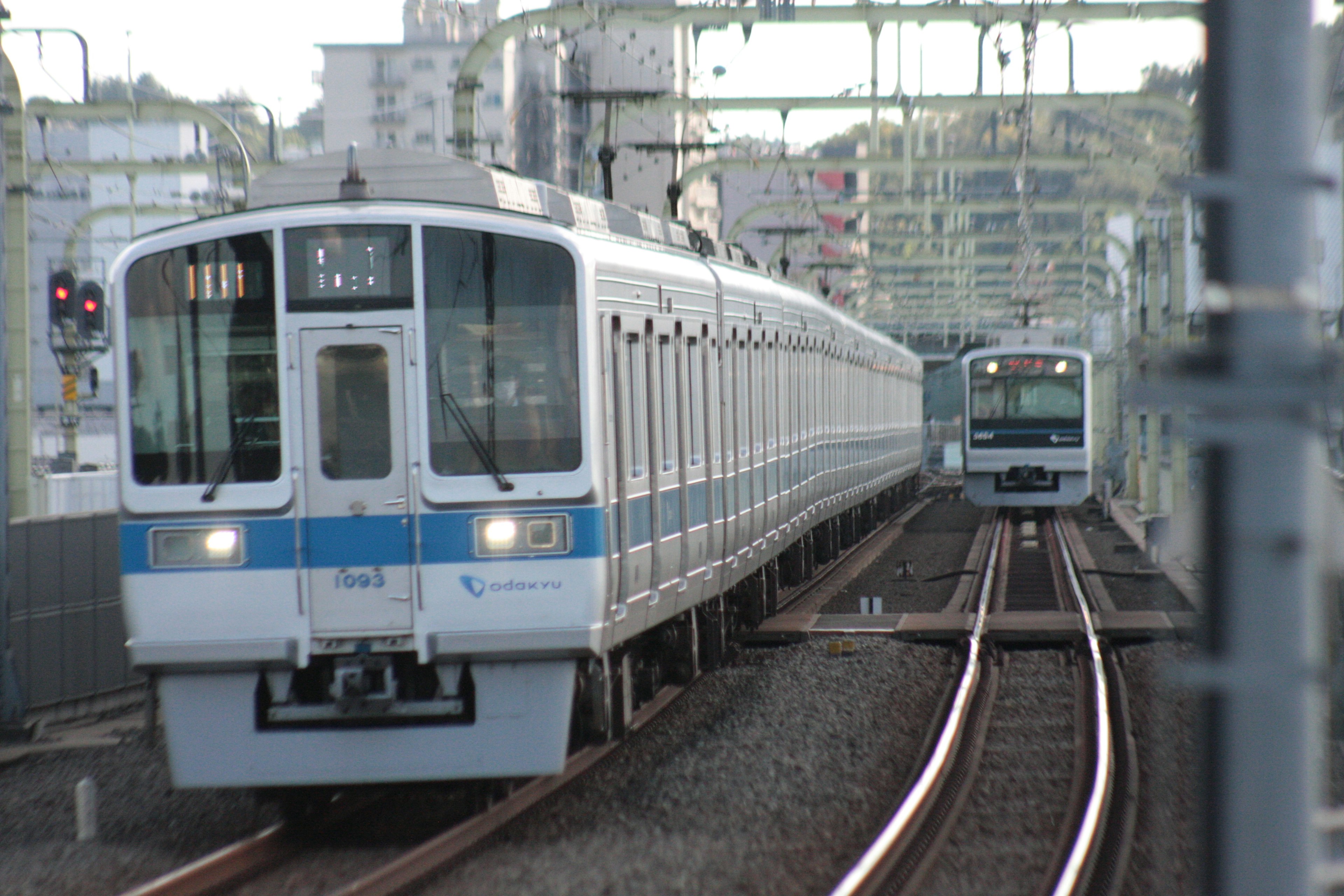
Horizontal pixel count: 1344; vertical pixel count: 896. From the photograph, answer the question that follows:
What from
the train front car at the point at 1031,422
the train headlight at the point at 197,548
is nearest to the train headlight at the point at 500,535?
the train headlight at the point at 197,548

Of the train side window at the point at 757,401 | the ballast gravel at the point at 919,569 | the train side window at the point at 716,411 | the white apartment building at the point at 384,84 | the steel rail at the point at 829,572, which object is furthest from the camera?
the white apartment building at the point at 384,84

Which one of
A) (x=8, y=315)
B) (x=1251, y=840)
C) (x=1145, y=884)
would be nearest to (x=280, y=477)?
(x=1145, y=884)

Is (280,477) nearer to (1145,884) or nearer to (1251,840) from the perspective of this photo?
(1145,884)

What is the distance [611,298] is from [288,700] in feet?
7.21

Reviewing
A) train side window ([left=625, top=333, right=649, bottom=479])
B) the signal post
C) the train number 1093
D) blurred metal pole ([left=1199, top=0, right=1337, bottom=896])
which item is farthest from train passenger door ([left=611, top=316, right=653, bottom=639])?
the signal post

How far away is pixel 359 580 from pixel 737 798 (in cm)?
194

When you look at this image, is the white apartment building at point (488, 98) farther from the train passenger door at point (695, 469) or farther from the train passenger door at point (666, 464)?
the train passenger door at point (666, 464)

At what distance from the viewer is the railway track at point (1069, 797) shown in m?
5.66

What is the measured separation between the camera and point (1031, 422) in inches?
952

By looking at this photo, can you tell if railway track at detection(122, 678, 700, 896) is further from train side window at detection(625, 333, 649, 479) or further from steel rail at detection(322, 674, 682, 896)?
train side window at detection(625, 333, 649, 479)

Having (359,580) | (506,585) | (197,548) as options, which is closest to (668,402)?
(506,585)

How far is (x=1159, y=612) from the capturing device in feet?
43.5

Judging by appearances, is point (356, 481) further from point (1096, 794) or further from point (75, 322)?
point (75, 322)

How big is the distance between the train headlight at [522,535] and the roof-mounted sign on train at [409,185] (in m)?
1.26
